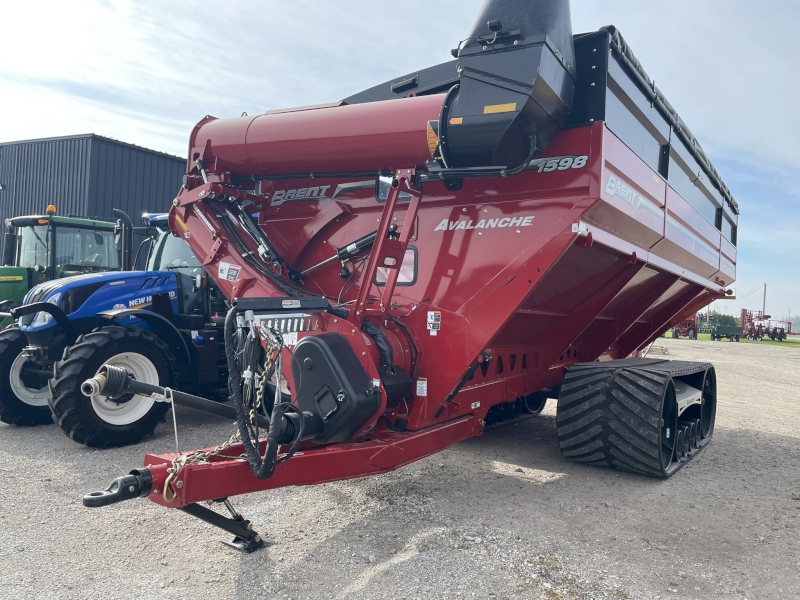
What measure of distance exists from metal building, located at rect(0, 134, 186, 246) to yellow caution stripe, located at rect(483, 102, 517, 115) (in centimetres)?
1472

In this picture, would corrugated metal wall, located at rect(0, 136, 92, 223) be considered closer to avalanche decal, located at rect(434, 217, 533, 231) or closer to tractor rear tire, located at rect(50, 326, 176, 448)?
tractor rear tire, located at rect(50, 326, 176, 448)

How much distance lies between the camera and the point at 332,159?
412 centimetres

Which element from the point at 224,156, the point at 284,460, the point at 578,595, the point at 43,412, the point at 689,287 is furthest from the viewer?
the point at 689,287

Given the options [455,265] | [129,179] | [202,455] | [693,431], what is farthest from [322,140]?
[129,179]

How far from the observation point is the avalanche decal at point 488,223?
3.90 metres

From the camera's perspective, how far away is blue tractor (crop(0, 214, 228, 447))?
5.12 metres

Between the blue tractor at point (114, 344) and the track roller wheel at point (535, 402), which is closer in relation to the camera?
the blue tractor at point (114, 344)

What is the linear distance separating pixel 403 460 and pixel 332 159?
6.47ft

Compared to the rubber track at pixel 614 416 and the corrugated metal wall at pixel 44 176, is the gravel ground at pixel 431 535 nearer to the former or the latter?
Result: the rubber track at pixel 614 416

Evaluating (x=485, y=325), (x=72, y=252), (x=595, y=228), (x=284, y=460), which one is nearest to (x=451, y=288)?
(x=485, y=325)

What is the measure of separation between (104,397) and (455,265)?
3133 millimetres

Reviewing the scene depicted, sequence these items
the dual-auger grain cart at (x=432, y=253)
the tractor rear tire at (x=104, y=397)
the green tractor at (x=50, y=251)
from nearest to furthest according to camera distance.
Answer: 1. the dual-auger grain cart at (x=432, y=253)
2. the tractor rear tire at (x=104, y=397)
3. the green tractor at (x=50, y=251)

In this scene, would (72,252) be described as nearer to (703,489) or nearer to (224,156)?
(224,156)

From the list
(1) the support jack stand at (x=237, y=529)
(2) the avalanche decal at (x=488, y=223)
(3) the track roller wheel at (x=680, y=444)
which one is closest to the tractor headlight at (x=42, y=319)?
(1) the support jack stand at (x=237, y=529)
